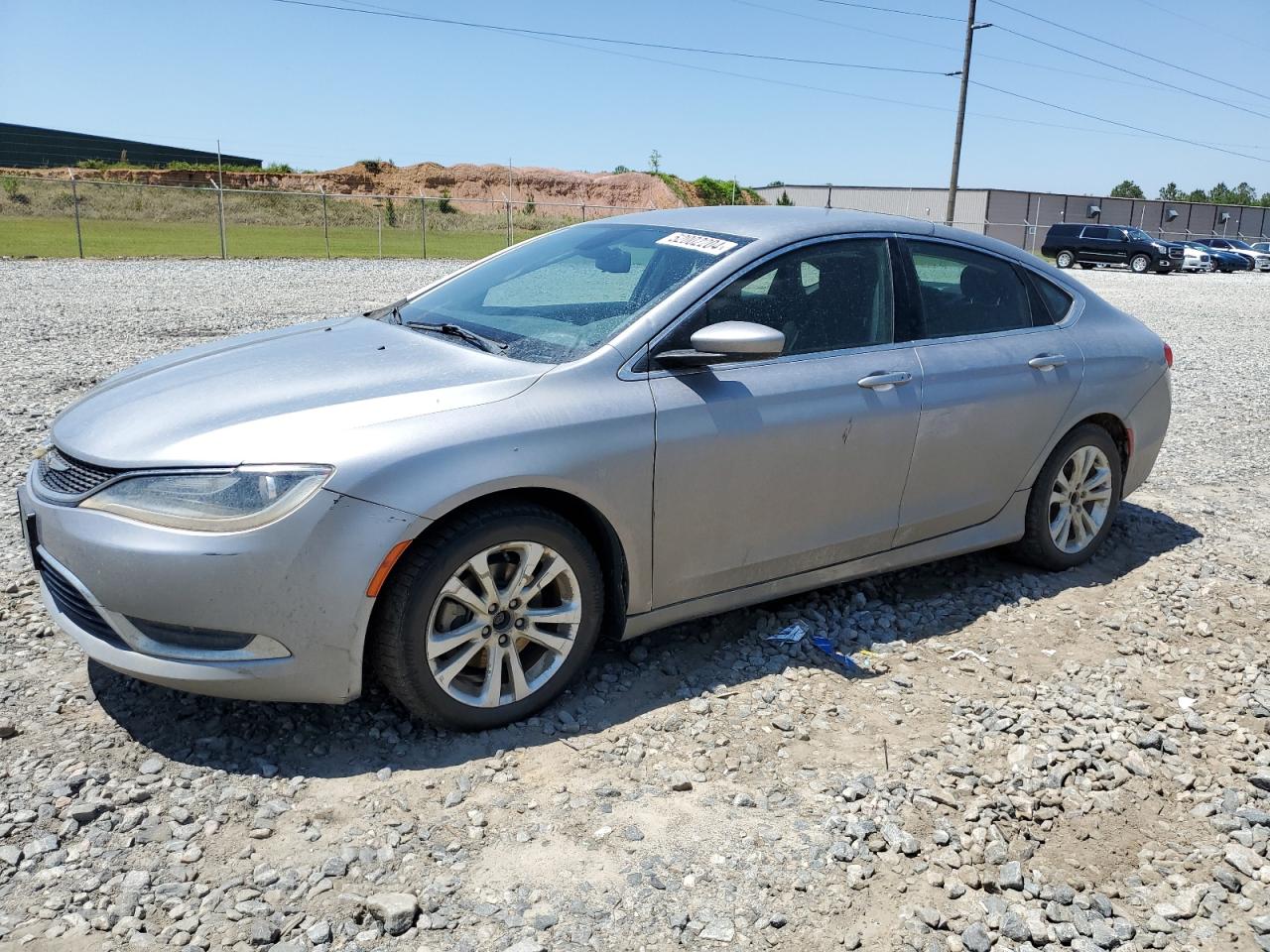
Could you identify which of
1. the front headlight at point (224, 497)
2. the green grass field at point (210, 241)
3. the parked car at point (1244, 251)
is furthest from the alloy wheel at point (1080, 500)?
the parked car at point (1244, 251)

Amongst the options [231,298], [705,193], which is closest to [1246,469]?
[231,298]

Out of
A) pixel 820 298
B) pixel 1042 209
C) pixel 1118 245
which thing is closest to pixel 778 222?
pixel 820 298

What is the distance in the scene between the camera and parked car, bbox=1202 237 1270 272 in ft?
146

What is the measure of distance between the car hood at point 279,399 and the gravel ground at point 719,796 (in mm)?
943

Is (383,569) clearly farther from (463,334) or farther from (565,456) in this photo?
(463,334)

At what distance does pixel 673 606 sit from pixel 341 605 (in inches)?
49.3

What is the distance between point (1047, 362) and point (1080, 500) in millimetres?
804

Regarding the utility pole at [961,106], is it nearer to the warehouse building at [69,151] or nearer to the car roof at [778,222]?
the car roof at [778,222]

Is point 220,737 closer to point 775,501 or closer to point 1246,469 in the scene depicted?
point 775,501

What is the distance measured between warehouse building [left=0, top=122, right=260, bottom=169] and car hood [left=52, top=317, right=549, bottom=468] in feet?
230

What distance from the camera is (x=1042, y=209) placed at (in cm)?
6078

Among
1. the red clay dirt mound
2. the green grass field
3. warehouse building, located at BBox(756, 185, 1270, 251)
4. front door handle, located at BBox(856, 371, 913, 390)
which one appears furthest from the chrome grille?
the red clay dirt mound

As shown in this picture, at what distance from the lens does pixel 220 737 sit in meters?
3.30

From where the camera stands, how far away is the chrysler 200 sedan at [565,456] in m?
3.01
